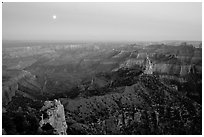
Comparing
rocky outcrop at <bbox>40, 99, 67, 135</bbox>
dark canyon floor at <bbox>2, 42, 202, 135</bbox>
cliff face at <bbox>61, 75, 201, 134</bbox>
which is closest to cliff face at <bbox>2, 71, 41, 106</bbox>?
dark canyon floor at <bbox>2, 42, 202, 135</bbox>

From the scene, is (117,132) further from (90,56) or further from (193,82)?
(90,56)

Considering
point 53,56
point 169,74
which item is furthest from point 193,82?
point 53,56

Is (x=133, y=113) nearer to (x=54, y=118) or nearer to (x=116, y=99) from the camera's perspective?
(x=116, y=99)

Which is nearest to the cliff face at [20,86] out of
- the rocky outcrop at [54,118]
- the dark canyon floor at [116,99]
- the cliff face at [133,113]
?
the dark canyon floor at [116,99]

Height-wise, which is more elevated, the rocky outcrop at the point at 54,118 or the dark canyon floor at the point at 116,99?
the rocky outcrop at the point at 54,118

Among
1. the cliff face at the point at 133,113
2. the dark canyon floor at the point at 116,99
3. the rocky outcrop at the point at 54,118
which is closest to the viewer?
the rocky outcrop at the point at 54,118

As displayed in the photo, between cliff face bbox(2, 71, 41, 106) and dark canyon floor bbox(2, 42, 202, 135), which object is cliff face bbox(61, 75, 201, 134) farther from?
cliff face bbox(2, 71, 41, 106)

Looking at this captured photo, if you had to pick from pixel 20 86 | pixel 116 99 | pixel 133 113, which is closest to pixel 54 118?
pixel 133 113

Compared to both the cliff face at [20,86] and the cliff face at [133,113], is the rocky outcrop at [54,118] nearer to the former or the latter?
the cliff face at [133,113]
